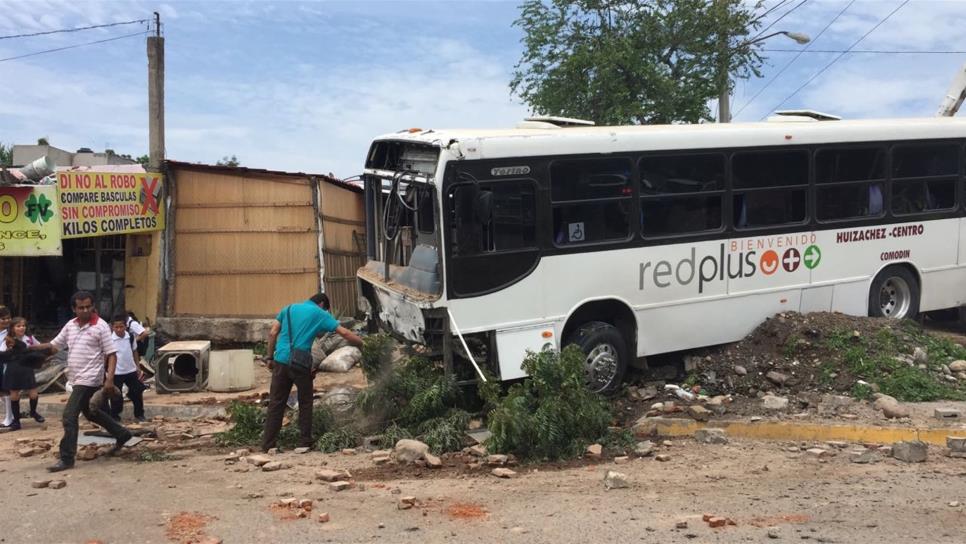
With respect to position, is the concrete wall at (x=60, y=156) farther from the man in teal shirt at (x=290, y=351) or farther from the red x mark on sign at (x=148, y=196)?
the man in teal shirt at (x=290, y=351)

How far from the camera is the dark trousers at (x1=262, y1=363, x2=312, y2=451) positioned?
769 cm

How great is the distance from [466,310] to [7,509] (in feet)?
13.3

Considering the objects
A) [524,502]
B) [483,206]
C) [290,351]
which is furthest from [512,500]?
[483,206]

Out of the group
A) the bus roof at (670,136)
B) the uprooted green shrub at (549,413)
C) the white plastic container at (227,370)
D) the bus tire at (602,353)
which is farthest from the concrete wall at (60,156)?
the uprooted green shrub at (549,413)

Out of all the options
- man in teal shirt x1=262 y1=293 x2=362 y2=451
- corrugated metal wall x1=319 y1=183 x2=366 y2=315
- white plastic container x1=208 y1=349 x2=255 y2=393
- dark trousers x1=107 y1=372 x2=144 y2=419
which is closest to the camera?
man in teal shirt x1=262 y1=293 x2=362 y2=451

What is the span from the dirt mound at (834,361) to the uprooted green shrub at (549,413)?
7.69 ft

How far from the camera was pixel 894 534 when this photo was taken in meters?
4.94

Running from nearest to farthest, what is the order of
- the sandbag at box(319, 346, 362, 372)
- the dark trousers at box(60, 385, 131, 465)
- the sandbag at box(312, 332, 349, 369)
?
the dark trousers at box(60, 385, 131, 465) → the sandbag at box(319, 346, 362, 372) → the sandbag at box(312, 332, 349, 369)

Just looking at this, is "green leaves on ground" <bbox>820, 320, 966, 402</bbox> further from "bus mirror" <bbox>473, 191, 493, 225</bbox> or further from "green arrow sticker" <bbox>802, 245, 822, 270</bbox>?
"bus mirror" <bbox>473, 191, 493, 225</bbox>

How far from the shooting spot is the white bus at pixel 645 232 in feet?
26.6

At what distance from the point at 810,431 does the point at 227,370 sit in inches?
299

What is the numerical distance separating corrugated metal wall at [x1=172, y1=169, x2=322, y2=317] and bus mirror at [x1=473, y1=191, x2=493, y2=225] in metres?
7.13

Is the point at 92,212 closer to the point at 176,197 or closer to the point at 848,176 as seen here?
the point at 176,197

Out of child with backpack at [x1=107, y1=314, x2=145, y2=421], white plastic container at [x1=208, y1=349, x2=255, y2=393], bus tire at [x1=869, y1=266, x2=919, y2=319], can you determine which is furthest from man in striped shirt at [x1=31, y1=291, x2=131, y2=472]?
bus tire at [x1=869, y1=266, x2=919, y2=319]
